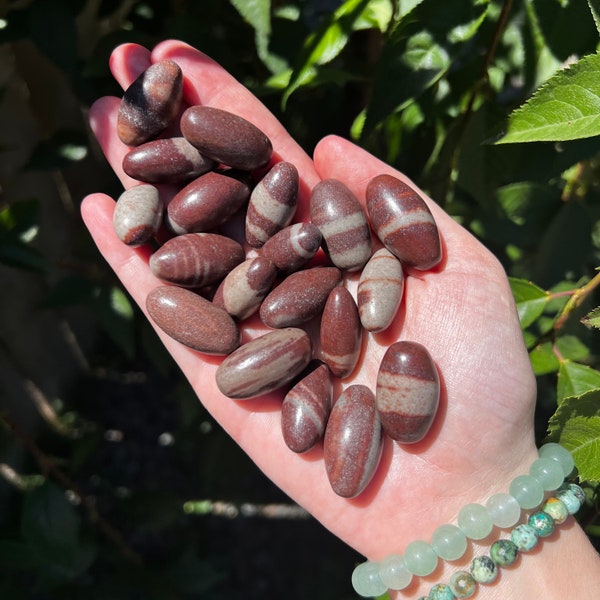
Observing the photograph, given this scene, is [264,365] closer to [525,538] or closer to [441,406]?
[441,406]

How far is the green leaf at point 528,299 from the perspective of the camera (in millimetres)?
1281

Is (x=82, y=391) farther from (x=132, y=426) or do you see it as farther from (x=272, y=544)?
(x=272, y=544)

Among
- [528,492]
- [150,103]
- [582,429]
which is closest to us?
[582,429]

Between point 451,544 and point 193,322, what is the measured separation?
642mm

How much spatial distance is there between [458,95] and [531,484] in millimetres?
737

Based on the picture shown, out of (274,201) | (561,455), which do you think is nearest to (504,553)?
(561,455)

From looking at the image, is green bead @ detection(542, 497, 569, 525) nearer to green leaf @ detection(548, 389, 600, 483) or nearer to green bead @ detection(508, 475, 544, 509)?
green bead @ detection(508, 475, 544, 509)

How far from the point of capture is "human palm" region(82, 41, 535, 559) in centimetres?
119

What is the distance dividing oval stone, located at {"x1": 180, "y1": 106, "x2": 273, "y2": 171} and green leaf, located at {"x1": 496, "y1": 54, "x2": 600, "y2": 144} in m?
0.60

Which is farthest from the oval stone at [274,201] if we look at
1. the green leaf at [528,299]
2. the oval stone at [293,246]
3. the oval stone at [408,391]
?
the green leaf at [528,299]

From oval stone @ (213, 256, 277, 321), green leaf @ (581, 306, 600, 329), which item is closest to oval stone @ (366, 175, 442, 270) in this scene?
oval stone @ (213, 256, 277, 321)

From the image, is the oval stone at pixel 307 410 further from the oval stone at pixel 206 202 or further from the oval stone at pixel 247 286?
the oval stone at pixel 206 202

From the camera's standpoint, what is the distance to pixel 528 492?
1.17 m

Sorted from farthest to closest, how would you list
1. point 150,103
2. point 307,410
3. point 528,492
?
1. point 150,103
2. point 307,410
3. point 528,492
